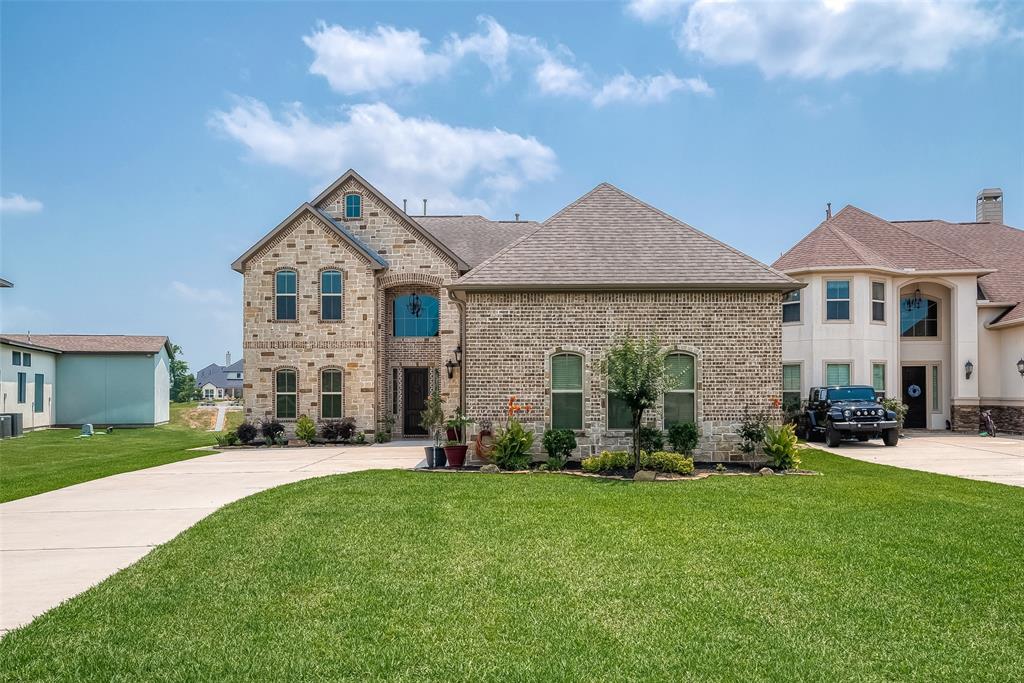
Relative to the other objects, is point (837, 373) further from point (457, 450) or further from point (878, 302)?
point (457, 450)

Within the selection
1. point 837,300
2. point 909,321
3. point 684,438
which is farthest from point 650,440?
point 909,321

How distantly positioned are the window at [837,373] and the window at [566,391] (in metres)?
12.6

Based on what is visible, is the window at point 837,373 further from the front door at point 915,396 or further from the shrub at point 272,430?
the shrub at point 272,430

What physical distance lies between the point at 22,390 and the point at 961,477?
34.5 meters

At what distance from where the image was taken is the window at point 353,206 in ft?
78.7

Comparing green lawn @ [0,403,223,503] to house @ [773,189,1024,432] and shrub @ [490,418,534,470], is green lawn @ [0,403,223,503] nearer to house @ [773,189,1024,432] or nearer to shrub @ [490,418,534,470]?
shrub @ [490,418,534,470]

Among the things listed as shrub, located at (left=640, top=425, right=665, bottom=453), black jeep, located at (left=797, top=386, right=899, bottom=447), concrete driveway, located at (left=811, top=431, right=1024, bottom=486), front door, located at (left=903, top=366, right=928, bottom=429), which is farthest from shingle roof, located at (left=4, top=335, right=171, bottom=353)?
front door, located at (left=903, top=366, right=928, bottom=429)

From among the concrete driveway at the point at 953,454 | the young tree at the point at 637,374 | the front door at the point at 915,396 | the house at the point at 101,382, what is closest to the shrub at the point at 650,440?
the young tree at the point at 637,374

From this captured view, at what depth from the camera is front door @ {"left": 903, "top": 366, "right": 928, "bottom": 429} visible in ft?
85.4

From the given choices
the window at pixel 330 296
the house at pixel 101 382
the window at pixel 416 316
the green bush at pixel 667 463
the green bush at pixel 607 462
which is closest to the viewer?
the green bush at pixel 667 463

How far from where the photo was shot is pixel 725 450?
1512 centimetres

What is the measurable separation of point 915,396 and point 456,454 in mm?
20295

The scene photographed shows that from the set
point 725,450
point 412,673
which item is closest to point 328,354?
point 725,450

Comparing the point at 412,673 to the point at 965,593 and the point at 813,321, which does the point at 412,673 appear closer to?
the point at 965,593
